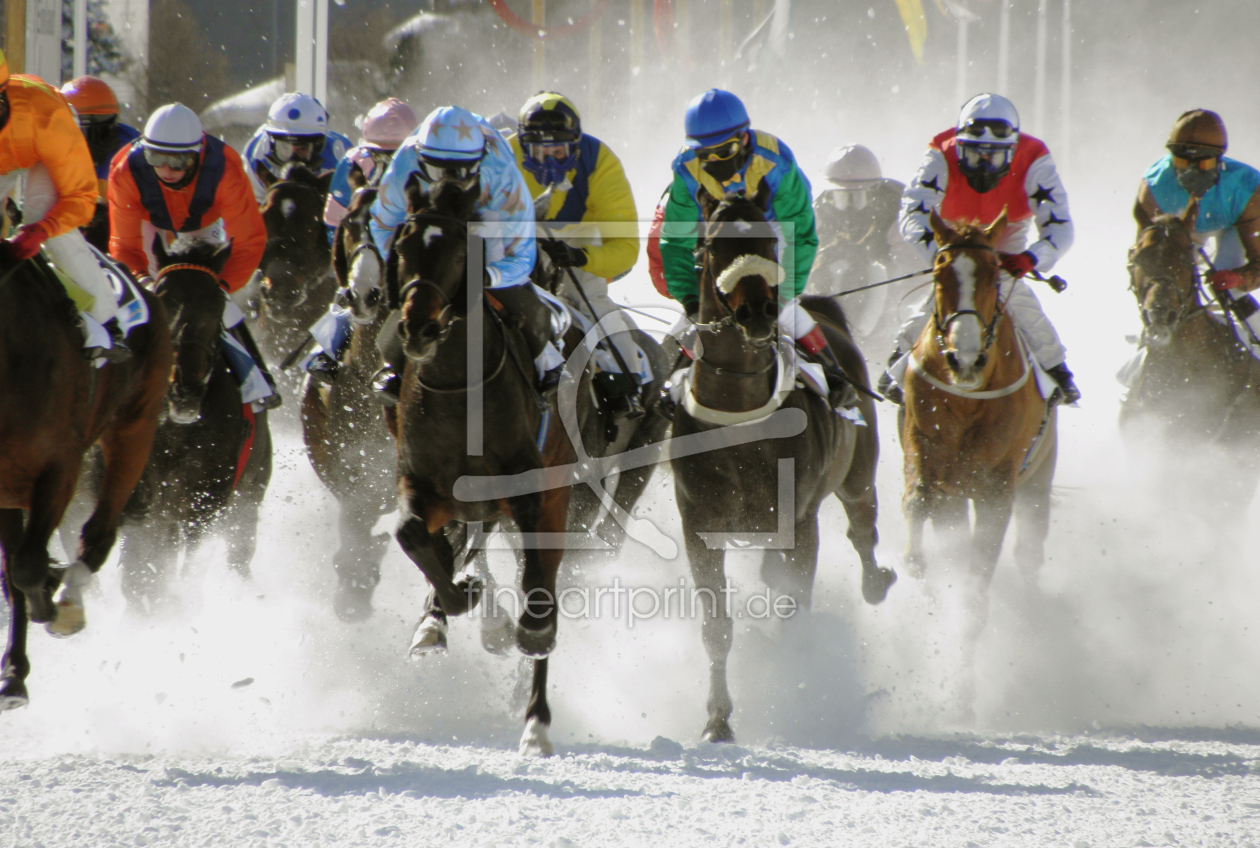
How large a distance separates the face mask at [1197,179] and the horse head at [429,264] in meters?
5.09

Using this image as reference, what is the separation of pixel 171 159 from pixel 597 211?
2069 mm

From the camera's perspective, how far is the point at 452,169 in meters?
4.14

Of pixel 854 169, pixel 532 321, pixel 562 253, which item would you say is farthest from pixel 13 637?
pixel 854 169

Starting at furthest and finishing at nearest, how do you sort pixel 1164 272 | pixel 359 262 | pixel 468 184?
pixel 1164 272 → pixel 359 262 → pixel 468 184

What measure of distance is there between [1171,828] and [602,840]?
174 centimetres

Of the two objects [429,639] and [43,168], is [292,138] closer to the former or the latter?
[43,168]

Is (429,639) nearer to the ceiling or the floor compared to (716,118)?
nearer to the floor

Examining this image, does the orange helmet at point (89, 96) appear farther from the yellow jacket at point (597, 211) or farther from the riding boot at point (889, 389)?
the riding boot at point (889, 389)

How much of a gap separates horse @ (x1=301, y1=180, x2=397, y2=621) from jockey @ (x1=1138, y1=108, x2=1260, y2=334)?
4.95 metres

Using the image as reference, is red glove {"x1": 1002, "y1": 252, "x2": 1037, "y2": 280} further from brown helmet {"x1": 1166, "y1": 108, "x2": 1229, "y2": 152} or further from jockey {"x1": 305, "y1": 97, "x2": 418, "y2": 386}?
jockey {"x1": 305, "y1": 97, "x2": 418, "y2": 386}

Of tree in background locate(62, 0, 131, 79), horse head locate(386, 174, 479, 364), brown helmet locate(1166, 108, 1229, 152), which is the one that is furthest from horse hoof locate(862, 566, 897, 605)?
tree in background locate(62, 0, 131, 79)

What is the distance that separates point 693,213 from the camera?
505 centimetres

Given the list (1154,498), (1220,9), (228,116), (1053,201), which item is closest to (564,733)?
(1053,201)

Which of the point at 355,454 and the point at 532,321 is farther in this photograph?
the point at 355,454
